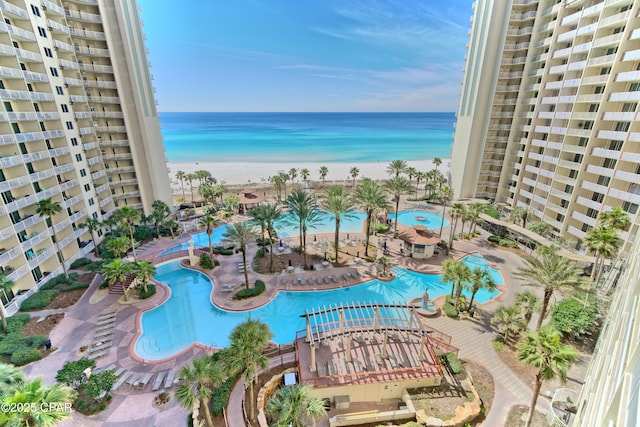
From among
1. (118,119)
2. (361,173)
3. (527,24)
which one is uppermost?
(527,24)

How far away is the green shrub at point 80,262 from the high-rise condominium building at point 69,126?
103 centimetres

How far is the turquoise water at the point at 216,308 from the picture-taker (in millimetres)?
28562

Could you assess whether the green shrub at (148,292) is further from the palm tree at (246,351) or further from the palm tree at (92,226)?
the palm tree at (246,351)

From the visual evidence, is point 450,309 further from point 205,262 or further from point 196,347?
point 205,262

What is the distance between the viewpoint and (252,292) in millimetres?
34219

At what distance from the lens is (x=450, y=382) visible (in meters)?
22.8

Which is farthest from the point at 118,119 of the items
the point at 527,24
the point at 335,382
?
the point at 527,24

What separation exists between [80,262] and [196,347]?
25103 mm

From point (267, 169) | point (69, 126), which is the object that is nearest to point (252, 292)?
point (69, 126)

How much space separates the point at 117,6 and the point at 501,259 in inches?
2638

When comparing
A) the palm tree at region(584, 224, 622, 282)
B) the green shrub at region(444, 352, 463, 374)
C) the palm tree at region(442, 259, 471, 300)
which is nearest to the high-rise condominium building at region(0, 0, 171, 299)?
the green shrub at region(444, 352, 463, 374)

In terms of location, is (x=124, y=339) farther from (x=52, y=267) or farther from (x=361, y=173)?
(x=361, y=173)

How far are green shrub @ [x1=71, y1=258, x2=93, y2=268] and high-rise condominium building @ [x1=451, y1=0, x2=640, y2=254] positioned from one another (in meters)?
65.8

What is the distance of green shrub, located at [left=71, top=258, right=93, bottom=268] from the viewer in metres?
39.4
